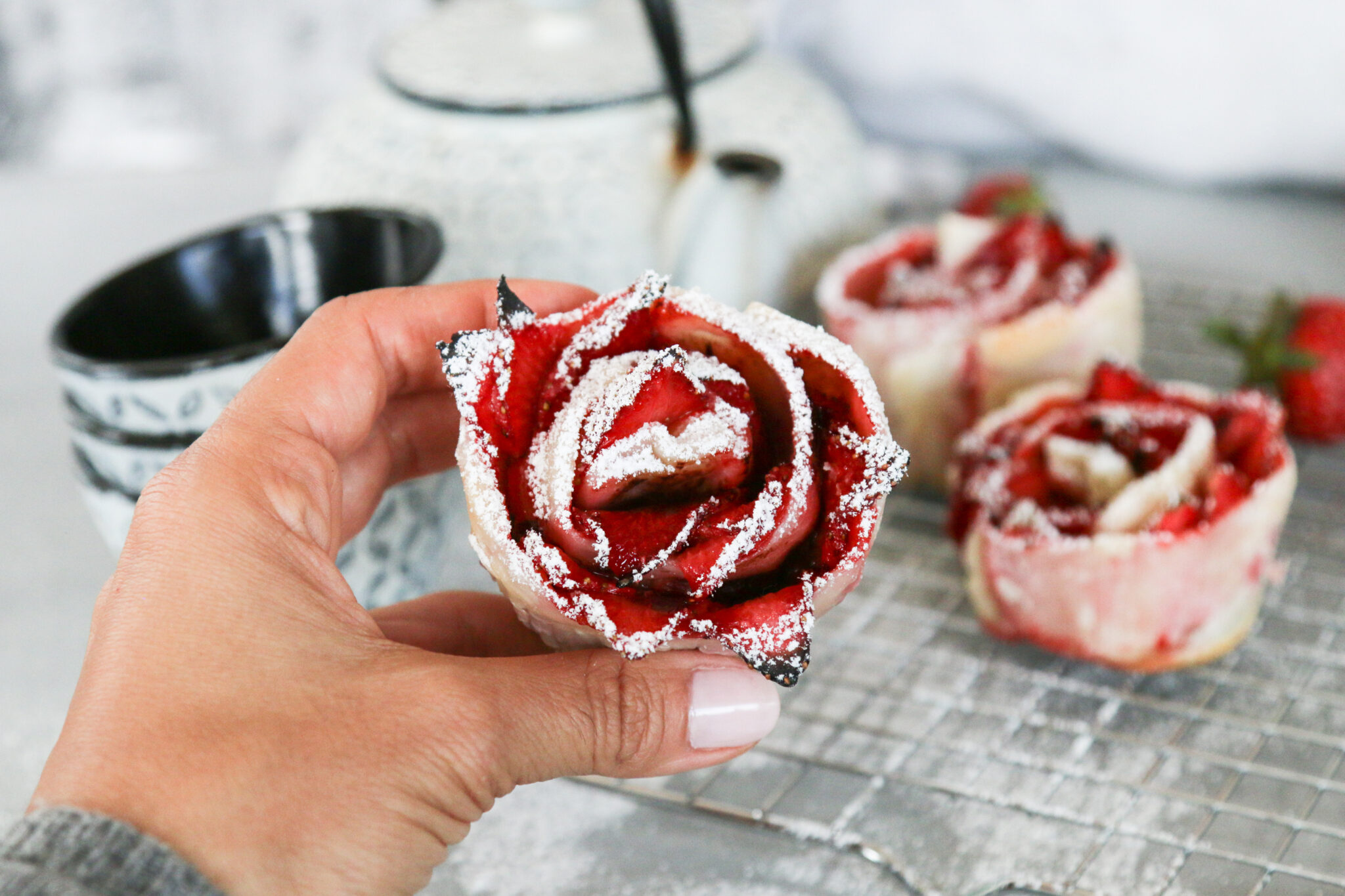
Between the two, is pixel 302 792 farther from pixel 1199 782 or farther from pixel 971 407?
pixel 971 407

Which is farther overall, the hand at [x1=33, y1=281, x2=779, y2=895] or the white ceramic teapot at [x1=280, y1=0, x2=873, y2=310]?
the white ceramic teapot at [x1=280, y1=0, x2=873, y2=310]

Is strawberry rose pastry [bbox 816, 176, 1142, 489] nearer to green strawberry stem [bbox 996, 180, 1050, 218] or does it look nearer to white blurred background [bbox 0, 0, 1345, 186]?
green strawberry stem [bbox 996, 180, 1050, 218]

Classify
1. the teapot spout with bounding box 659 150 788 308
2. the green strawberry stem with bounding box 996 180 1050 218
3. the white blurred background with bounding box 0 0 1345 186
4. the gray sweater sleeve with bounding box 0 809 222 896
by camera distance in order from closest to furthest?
the gray sweater sleeve with bounding box 0 809 222 896
the teapot spout with bounding box 659 150 788 308
the green strawberry stem with bounding box 996 180 1050 218
the white blurred background with bounding box 0 0 1345 186

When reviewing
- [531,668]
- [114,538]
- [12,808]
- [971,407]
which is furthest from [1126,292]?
[12,808]

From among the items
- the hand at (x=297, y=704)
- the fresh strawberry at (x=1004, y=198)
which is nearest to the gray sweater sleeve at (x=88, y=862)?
the hand at (x=297, y=704)

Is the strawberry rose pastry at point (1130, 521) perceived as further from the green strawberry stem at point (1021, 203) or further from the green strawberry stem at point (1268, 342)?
the green strawberry stem at point (1021, 203)

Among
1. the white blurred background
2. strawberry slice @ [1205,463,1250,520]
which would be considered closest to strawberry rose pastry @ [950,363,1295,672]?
strawberry slice @ [1205,463,1250,520]

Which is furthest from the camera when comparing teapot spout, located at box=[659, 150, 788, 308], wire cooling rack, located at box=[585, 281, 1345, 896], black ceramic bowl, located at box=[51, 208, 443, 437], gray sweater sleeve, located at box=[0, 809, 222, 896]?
teapot spout, located at box=[659, 150, 788, 308]
